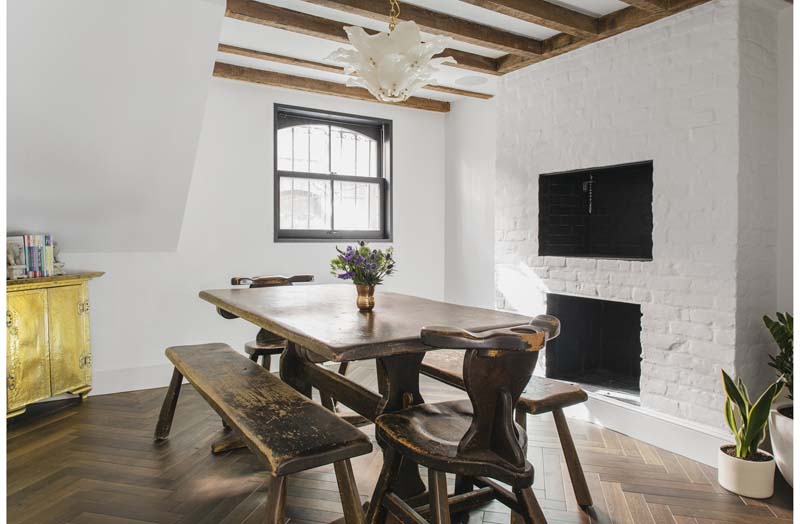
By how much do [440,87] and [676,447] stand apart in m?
3.23

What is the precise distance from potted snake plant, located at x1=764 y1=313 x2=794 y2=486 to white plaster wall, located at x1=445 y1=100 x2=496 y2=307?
2.50m

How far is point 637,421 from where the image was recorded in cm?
321

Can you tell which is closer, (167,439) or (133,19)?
(133,19)

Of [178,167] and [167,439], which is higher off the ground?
[178,167]

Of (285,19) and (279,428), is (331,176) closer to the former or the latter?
(285,19)

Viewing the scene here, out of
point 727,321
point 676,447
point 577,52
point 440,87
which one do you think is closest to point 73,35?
point 440,87

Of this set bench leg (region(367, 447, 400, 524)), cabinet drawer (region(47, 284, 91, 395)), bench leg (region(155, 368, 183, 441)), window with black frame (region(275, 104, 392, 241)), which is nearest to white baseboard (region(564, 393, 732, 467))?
bench leg (region(367, 447, 400, 524))

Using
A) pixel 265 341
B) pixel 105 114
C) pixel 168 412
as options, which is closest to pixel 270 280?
pixel 265 341

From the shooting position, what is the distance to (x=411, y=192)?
542cm

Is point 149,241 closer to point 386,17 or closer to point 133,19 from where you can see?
point 133,19

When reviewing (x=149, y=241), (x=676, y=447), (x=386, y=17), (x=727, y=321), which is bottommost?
(x=676, y=447)

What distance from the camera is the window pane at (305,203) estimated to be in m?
4.80

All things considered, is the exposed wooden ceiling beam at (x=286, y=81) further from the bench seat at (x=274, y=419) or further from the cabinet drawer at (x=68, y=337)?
the bench seat at (x=274, y=419)

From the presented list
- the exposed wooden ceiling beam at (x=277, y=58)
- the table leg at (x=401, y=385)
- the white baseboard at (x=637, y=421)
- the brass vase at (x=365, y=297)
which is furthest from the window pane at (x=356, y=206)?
the table leg at (x=401, y=385)
